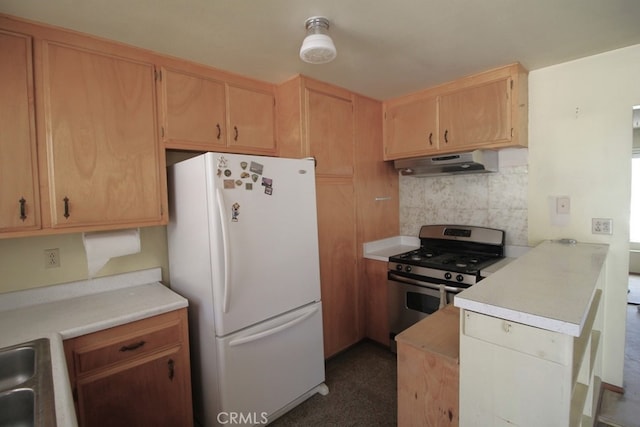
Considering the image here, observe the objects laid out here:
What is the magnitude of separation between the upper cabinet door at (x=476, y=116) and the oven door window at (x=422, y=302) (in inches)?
49.1

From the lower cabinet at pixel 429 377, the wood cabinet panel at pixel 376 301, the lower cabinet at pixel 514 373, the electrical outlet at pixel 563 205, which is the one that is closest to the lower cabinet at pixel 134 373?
the lower cabinet at pixel 429 377

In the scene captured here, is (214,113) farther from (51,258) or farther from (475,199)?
(475,199)

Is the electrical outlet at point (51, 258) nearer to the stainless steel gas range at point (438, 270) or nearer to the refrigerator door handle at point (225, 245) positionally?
the refrigerator door handle at point (225, 245)

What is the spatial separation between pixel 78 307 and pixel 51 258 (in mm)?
376

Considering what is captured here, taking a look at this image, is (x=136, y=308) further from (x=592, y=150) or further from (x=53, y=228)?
(x=592, y=150)

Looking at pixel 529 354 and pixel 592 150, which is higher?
pixel 592 150

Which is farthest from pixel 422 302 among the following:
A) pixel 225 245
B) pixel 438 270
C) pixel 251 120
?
pixel 251 120

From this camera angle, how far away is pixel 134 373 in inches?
62.2

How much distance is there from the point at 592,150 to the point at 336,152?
181 cm

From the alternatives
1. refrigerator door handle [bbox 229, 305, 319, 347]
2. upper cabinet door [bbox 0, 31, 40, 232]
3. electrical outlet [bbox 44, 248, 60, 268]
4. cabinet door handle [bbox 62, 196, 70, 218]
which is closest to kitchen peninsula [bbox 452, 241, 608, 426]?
refrigerator door handle [bbox 229, 305, 319, 347]

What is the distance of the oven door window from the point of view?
7.92 feet

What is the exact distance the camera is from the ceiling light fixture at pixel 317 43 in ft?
4.82

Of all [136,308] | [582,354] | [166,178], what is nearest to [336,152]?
[166,178]

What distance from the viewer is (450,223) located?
9.60ft
